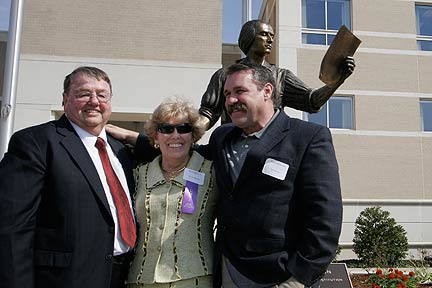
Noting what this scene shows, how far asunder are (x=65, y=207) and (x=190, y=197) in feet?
2.25

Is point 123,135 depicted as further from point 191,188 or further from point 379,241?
point 379,241

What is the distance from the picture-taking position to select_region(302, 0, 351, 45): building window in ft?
56.1

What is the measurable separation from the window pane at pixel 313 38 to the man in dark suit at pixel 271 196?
50.1ft

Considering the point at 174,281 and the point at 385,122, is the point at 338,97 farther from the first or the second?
the point at 174,281

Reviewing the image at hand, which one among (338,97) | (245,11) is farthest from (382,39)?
(245,11)

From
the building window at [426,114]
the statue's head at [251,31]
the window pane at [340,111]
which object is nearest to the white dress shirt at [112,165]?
the statue's head at [251,31]

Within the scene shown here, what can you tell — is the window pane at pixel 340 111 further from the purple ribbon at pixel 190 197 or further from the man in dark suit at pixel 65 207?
the man in dark suit at pixel 65 207

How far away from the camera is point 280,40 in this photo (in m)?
16.5

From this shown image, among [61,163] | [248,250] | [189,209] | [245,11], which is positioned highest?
[245,11]

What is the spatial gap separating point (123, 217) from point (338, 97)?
593 inches

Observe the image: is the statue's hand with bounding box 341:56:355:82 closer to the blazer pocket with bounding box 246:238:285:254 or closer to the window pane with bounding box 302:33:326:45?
the blazer pocket with bounding box 246:238:285:254

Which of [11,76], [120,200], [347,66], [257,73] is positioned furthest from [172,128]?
[11,76]

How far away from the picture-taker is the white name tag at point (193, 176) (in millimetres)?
2576

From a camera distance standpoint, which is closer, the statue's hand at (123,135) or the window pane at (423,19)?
the statue's hand at (123,135)
